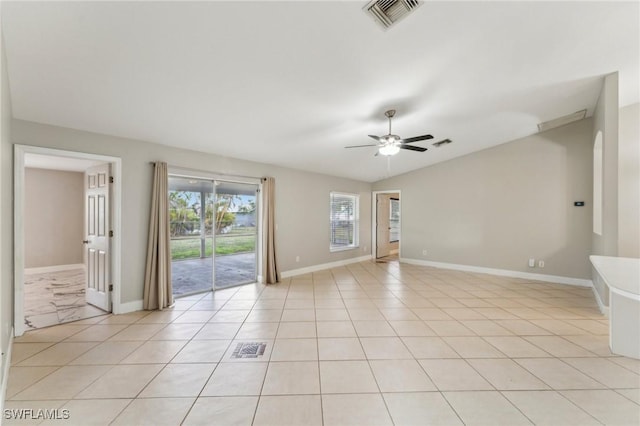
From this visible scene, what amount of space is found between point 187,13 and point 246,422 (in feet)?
9.22

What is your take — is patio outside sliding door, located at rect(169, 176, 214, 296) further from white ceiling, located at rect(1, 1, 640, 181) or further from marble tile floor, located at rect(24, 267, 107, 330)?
marble tile floor, located at rect(24, 267, 107, 330)

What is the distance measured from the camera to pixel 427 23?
2055 millimetres

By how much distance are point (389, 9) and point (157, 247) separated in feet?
13.0

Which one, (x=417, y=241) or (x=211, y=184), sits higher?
(x=211, y=184)

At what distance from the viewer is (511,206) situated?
5.59 m

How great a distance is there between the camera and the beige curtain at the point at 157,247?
3.60 m

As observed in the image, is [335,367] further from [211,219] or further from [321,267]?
[321,267]

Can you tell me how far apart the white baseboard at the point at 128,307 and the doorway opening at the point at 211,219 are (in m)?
0.64

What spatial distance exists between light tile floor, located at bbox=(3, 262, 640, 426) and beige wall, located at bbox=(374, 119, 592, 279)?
5.34 feet

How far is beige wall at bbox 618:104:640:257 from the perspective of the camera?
3.96 meters

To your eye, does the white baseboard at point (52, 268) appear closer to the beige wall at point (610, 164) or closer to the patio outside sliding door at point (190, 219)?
the patio outside sliding door at point (190, 219)

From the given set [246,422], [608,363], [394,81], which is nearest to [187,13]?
[394,81]

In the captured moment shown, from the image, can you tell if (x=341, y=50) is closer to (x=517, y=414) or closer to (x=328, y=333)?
(x=328, y=333)

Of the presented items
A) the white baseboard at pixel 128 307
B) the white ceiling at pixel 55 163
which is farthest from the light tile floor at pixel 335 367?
the white ceiling at pixel 55 163
